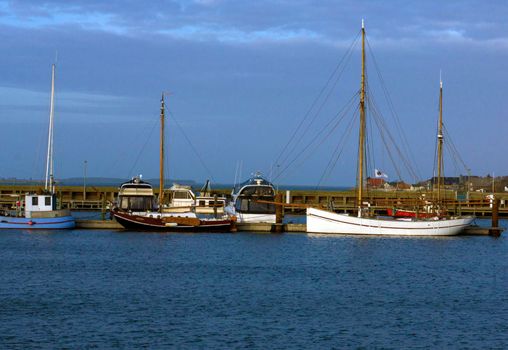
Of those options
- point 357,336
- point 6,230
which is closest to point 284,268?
point 357,336

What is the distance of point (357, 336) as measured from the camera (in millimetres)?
35312

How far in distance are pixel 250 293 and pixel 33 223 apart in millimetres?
35692

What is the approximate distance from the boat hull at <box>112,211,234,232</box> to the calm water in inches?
145

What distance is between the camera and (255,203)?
83.5m

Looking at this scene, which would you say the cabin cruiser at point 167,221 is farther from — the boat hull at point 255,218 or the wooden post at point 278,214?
the boat hull at point 255,218

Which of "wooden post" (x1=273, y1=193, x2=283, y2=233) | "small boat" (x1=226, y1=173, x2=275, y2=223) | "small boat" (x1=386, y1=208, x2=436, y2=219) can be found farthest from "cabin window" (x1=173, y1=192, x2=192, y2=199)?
"wooden post" (x1=273, y1=193, x2=283, y2=233)

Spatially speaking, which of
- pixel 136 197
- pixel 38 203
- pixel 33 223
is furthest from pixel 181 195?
pixel 33 223

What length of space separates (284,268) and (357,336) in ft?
69.4

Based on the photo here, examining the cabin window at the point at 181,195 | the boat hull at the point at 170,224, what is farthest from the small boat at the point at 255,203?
the cabin window at the point at 181,195

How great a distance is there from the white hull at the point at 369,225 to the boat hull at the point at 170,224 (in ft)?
22.8

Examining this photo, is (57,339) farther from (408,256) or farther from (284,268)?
(408,256)

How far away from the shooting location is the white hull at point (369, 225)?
75375 millimetres

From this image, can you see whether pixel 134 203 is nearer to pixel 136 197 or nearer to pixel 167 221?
pixel 136 197

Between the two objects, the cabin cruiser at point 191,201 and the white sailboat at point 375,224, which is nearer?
the white sailboat at point 375,224
